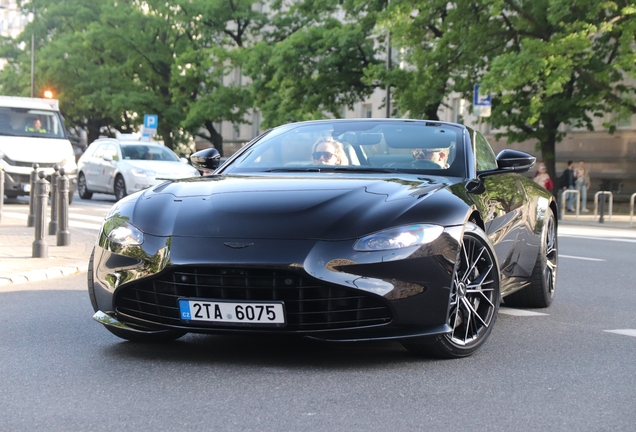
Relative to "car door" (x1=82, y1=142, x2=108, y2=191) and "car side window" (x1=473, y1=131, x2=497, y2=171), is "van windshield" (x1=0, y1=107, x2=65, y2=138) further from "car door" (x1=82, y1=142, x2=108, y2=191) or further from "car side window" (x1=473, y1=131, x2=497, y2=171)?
"car side window" (x1=473, y1=131, x2=497, y2=171)

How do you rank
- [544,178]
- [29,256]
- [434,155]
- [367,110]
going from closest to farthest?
[434,155] < [29,256] < [544,178] < [367,110]

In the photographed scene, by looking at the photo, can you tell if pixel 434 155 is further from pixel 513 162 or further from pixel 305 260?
pixel 305 260

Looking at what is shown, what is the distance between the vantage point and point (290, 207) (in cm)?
524

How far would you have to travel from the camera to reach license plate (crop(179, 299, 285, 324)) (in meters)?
4.96

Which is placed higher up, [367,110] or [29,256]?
[367,110]

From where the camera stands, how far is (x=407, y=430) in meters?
3.97

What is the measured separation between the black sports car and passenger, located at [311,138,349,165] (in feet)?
0.98

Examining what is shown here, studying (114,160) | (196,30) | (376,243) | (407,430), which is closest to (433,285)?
(376,243)

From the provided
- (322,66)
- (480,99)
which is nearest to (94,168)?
(480,99)

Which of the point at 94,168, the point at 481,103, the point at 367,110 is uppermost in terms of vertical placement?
the point at 367,110

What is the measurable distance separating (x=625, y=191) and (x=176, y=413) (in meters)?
34.5

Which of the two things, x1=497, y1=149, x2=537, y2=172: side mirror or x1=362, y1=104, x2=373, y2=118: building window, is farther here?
x1=362, y1=104, x2=373, y2=118: building window

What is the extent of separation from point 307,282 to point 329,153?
1.70m

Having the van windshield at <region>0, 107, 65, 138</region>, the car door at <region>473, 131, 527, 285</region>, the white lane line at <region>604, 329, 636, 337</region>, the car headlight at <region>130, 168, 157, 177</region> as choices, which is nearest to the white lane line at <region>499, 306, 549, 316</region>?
the car door at <region>473, 131, 527, 285</region>
